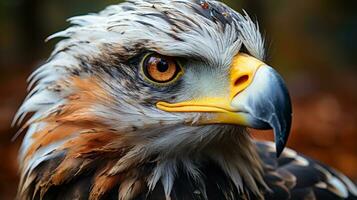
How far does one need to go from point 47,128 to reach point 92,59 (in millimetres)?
365

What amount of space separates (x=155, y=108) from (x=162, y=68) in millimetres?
160

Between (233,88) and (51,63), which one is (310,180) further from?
(51,63)

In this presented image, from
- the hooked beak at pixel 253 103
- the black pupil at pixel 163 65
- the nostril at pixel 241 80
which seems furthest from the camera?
the black pupil at pixel 163 65

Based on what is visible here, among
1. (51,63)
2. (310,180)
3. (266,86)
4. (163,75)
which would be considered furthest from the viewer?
(310,180)

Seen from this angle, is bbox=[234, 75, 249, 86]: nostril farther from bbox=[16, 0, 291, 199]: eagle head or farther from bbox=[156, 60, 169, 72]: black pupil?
bbox=[156, 60, 169, 72]: black pupil

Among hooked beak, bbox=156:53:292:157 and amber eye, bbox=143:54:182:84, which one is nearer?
hooked beak, bbox=156:53:292:157

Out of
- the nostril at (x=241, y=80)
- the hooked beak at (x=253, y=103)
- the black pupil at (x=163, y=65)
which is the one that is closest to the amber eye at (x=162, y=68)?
the black pupil at (x=163, y=65)

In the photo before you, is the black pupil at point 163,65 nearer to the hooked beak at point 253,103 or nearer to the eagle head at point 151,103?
the eagle head at point 151,103

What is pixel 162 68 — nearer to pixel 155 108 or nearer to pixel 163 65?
pixel 163 65

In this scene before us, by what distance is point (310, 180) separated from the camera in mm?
3496

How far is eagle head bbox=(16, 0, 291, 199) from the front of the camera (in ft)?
8.95

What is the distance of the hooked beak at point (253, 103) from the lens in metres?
2.57

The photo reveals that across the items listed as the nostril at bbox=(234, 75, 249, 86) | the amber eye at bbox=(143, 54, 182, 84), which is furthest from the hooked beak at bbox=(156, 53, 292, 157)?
the amber eye at bbox=(143, 54, 182, 84)

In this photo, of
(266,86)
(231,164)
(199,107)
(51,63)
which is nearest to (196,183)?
(231,164)
